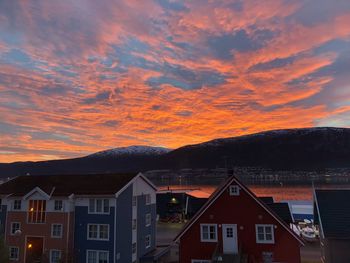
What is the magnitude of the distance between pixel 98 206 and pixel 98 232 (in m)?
3.17

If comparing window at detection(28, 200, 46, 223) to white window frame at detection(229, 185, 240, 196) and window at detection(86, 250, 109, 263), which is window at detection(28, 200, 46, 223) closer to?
window at detection(86, 250, 109, 263)

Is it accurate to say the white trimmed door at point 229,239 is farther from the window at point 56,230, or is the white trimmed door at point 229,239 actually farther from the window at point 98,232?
the window at point 56,230

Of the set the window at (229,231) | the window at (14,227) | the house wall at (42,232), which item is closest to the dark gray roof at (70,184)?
the house wall at (42,232)

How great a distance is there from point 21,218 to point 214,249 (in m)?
26.4

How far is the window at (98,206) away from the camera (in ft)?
133

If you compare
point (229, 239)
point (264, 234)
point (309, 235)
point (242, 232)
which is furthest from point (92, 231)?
point (309, 235)

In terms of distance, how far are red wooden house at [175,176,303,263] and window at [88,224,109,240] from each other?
34.3 feet

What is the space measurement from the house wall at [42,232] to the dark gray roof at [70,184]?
2907mm

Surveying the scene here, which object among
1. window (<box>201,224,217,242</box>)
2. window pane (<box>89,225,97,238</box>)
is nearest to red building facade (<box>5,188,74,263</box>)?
window pane (<box>89,225,97,238</box>)

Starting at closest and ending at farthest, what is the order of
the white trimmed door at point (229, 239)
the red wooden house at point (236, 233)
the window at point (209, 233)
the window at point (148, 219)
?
the red wooden house at point (236, 233), the white trimmed door at point (229, 239), the window at point (209, 233), the window at point (148, 219)

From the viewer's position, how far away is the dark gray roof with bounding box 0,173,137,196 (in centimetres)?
4153

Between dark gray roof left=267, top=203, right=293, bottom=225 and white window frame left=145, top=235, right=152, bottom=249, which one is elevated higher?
dark gray roof left=267, top=203, right=293, bottom=225

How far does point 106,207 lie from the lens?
4047 cm

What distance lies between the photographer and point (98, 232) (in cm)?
4041
